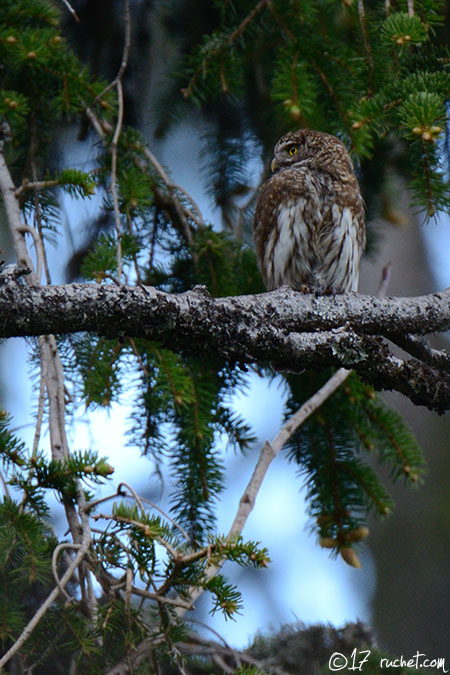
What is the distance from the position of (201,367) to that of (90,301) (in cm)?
108

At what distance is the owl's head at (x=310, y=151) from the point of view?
311 cm

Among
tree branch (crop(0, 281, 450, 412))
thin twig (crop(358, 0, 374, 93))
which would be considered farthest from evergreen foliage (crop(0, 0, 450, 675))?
tree branch (crop(0, 281, 450, 412))

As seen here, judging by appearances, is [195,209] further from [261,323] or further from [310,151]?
[261,323]

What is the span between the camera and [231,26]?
2.91 m

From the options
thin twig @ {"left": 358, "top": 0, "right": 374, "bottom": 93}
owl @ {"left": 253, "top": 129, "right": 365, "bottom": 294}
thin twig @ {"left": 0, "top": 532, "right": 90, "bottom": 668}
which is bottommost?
thin twig @ {"left": 0, "top": 532, "right": 90, "bottom": 668}

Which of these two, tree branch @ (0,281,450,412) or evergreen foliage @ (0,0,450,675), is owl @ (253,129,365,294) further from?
tree branch @ (0,281,450,412)

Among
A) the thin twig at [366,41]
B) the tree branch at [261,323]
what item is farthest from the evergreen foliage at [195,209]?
the tree branch at [261,323]

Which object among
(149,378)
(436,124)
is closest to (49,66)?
(149,378)

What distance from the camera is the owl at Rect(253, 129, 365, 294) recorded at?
2961 millimetres

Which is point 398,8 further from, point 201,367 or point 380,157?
point 201,367

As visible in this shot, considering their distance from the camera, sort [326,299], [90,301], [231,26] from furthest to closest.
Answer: [231,26], [326,299], [90,301]

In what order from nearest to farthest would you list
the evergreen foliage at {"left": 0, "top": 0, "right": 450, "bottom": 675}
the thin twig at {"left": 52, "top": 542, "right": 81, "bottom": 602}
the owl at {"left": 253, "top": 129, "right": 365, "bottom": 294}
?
the thin twig at {"left": 52, "top": 542, "right": 81, "bottom": 602}
the evergreen foliage at {"left": 0, "top": 0, "right": 450, "bottom": 675}
the owl at {"left": 253, "top": 129, "right": 365, "bottom": 294}

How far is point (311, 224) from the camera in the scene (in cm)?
297

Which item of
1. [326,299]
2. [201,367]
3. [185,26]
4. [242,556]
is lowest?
[242,556]
